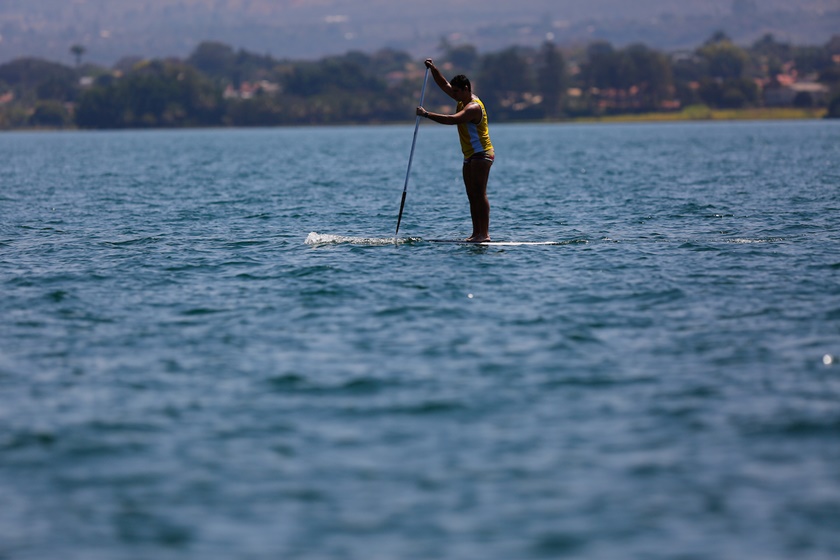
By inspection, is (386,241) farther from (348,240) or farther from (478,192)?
(478,192)

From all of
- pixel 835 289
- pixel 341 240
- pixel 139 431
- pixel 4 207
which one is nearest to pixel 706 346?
pixel 835 289

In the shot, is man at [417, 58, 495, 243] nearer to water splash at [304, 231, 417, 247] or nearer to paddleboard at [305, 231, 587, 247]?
paddleboard at [305, 231, 587, 247]

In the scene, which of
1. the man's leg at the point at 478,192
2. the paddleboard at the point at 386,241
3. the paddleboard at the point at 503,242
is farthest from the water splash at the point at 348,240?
the man's leg at the point at 478,192

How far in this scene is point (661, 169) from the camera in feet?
165

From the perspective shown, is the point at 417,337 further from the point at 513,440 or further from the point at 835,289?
the point at 835,289

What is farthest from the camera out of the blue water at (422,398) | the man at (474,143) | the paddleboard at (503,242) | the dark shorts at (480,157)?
the paddleboard at (503,242)

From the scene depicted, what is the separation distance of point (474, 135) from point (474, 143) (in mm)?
164

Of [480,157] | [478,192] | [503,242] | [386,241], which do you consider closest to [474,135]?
[480,157]

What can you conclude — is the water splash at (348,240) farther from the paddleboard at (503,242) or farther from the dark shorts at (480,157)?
the dark shorts at (480,157)

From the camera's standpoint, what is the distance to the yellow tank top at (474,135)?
20188mm

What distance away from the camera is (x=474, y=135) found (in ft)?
Answer: 66.5

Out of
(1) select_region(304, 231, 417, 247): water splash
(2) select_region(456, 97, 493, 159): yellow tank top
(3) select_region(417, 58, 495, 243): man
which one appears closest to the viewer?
(3) select_region(417, 58, 495, 243): man

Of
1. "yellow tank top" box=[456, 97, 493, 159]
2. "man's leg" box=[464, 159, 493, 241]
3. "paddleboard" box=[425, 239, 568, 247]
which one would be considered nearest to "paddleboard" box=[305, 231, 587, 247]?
"paddleboard" box=[425, 239, 568, 247]

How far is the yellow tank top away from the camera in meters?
20.2
